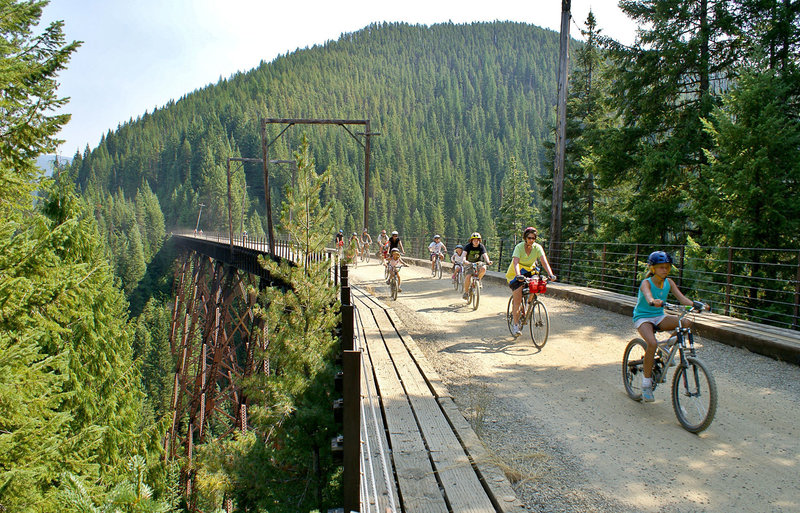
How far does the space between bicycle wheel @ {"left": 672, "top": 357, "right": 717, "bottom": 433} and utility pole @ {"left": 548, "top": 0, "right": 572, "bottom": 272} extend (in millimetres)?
11163

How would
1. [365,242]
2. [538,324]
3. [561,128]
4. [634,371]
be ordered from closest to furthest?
[634,371], [538,324], [561,128], [365,242]

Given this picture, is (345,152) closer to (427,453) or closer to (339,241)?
(339,241)

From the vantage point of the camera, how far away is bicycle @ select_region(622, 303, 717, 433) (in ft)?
14.2

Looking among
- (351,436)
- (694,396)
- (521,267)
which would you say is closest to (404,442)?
(351,436)

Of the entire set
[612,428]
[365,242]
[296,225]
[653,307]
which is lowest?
[612,428]

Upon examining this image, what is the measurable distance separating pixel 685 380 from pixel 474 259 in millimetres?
7323

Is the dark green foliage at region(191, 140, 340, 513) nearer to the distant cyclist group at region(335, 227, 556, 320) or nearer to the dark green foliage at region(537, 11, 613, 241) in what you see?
the distant cyclist group at region(335, 227, 556, 320)

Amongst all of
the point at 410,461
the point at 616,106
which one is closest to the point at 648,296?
the point at 410,461

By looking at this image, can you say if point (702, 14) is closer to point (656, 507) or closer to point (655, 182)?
point (655, 182)

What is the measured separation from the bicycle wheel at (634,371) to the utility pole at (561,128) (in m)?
10.4

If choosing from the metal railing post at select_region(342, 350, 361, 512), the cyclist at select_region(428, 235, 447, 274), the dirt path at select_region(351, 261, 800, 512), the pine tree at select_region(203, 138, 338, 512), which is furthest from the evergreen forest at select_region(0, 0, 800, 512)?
the cyclist at select_region(428, 235, 447, 274)

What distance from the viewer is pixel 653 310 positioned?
5.11 m

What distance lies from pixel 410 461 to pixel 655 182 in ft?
47.0

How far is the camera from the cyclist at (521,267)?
8.01 m
